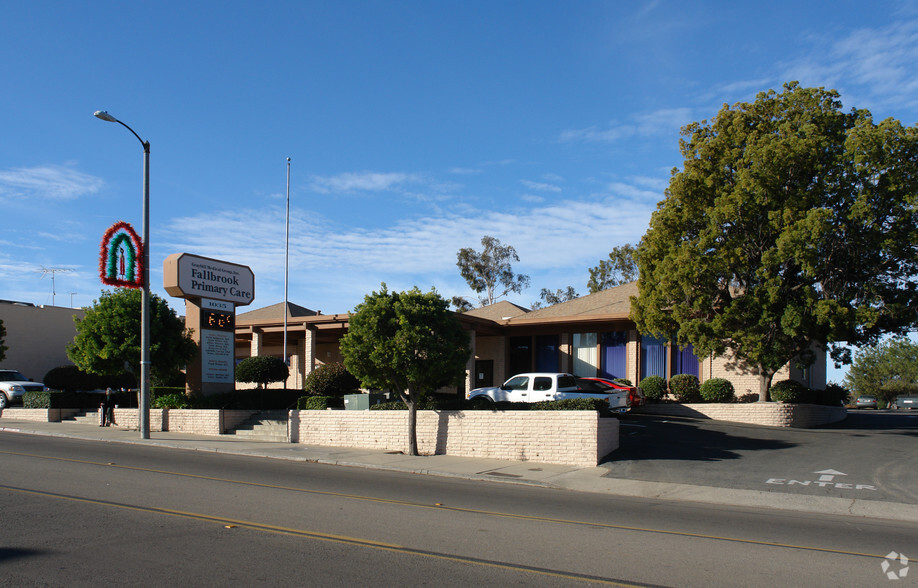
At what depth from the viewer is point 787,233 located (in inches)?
854

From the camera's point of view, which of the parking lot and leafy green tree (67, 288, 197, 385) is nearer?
the parking lot

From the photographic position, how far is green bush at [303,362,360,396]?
1033 inches

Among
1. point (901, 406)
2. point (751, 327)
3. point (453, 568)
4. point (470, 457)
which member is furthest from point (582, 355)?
point (901, 406)

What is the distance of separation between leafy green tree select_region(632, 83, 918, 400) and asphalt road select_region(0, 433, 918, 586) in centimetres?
1237

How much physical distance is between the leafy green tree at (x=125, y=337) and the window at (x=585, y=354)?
51.7ft

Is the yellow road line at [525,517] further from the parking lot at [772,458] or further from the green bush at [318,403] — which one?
the green bush at [318,403]

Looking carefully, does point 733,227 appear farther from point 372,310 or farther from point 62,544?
point 62,544

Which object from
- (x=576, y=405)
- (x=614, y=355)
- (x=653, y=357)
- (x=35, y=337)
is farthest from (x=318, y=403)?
(x=35, y=337)

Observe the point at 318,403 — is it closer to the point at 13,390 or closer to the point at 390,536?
the point at 390,536

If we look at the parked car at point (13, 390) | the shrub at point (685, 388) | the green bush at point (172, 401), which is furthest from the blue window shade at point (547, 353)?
the parked car at point (13, 390)

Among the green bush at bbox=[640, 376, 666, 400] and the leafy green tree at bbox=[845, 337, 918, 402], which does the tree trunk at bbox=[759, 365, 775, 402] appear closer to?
the green bush at bbox=[640, 376, 666, 400]

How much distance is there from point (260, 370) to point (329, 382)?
8.27 feet

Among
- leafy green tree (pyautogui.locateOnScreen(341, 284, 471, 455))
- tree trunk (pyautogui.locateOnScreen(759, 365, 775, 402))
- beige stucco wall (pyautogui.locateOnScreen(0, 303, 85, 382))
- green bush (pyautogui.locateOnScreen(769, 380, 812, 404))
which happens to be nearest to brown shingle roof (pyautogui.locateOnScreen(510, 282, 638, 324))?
tree trunk (pyautogui.locateOnScreen(759, 365, 775, 402))

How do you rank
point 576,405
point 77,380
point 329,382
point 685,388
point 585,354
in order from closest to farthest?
point 576,405 → point 329,382 → point 685,388 → point 585,354 → point 77,380
